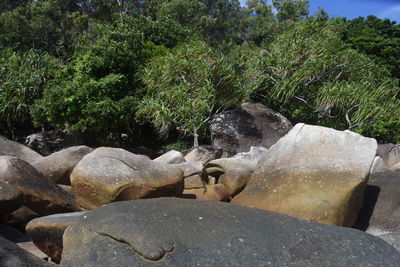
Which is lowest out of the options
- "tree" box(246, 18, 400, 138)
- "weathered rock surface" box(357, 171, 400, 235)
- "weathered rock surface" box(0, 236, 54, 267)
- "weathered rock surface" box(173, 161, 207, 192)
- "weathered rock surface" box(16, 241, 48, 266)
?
"weathered rock surface" box(16, 241, 48, 266)

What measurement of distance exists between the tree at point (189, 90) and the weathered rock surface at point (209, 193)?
4.29 meters

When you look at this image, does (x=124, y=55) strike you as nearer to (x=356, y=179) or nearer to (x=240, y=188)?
(x=240, y=188)

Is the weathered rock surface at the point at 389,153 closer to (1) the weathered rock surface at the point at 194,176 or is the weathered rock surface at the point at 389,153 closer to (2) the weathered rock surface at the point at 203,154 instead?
(2) the weathered rock surface at the point at 203,154

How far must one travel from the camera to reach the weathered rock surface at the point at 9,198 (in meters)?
5.47

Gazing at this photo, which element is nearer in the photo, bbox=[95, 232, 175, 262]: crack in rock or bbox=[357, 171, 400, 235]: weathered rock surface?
bbox=[95, 232, 175, 262]: crack in rock

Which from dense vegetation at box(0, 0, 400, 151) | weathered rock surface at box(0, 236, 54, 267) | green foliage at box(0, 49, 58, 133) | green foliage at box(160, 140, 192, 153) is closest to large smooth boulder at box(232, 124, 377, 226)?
weathered rock surface at box(0, 236, 54, 267)

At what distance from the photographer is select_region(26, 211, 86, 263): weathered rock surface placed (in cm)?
479

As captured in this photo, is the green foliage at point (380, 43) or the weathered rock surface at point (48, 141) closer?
the weathered rock surface at point (48, 141)

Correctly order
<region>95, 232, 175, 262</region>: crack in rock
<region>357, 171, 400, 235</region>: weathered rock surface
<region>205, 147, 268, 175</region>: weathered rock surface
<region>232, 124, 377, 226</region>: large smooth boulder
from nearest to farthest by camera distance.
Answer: <region>95, 232, 175, 262</region>: crack in rock, <region>232, 124, 377, 226</region>: large smooth boulder, <region>357, 171, 400, 235</region>: weathered rock surface, <region>205, 147, 268, 175</region>: weathered rock surface

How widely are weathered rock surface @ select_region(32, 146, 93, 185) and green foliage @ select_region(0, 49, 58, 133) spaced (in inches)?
210

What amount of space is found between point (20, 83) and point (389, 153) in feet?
33.3

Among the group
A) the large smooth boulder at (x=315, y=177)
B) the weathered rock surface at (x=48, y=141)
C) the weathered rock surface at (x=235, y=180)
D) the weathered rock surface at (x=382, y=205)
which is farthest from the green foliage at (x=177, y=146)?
the weathered rock surface at (x=382, y=205)

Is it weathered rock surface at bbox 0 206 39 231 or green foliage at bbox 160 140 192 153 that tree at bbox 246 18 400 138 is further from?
weathered rock surface at bbox 0 206 39 231

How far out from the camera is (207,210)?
4582mm
